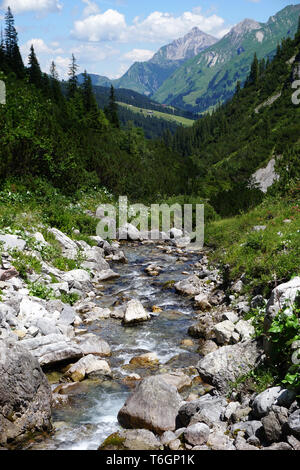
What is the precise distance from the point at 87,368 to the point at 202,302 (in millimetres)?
5172

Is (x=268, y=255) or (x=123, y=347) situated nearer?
(x=123, y=347)

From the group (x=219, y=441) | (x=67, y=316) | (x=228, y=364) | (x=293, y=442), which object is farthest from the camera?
(x=67, y=316)

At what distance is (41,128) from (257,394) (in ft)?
78.8

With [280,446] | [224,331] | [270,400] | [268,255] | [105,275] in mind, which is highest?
[268,255]

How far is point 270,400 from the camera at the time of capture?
5.61 meters

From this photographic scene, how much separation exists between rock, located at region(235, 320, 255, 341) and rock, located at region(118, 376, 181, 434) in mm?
2306

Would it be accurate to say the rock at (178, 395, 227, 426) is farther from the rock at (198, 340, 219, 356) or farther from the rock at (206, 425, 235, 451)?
the rock at (198, 340, 219, 356)

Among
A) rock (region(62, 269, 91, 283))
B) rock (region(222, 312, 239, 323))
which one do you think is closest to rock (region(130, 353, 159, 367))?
rock (region(222, 312, 239, 323))

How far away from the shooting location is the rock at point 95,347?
8.96 meters

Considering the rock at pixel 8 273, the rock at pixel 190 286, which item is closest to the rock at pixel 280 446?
the rock at pixel 8 273

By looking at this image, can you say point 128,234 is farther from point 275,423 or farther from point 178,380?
point 275,423

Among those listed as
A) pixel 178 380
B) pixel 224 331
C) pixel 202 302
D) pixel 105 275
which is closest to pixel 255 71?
pixel 105 275
